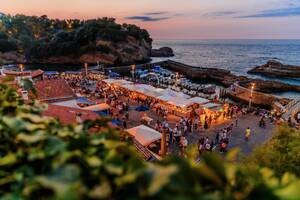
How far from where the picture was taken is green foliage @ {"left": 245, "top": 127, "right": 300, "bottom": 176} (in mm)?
9438

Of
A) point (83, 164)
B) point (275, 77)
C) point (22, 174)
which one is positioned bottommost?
point (275, 77)

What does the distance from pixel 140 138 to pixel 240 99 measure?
30.0m

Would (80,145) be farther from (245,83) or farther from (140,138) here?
(245,83)

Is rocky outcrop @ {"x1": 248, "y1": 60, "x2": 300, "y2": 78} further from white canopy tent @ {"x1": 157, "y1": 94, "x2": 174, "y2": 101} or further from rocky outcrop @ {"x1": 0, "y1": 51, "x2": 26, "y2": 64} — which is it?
rocky outcrop @ {"x1": 0, "y1": 51, "x2": 26, "y2": 64}

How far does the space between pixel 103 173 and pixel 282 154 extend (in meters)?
10.0

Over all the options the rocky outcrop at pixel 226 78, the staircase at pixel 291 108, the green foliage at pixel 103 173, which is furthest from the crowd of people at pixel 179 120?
the rocky outcrop at pixel 226 78

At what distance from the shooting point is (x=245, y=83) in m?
51.0

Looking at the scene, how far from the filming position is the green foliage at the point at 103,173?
1.36 m

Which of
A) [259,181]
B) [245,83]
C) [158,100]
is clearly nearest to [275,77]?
[245,83]

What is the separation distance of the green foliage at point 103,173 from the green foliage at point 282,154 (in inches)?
319

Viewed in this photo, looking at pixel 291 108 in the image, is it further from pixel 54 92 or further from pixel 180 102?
pixel 54 92

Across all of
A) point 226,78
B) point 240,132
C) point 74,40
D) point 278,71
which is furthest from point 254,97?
point 74,40

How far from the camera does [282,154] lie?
32.9 ft

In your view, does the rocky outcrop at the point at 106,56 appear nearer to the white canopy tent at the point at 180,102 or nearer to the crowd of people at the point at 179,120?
the crowd of people at the point at 179,120
